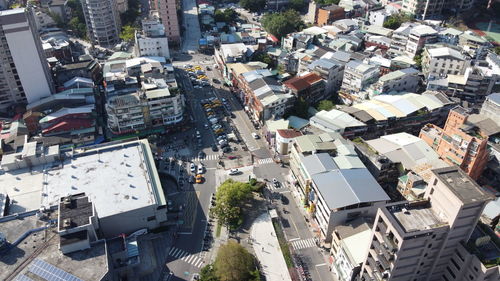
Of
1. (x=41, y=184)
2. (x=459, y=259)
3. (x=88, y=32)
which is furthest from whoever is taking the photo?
(x=88, y=32)

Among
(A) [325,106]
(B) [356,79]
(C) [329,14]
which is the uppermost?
(C) [329,14]

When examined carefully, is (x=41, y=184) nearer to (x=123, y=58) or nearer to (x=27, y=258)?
(x=27, y=258)

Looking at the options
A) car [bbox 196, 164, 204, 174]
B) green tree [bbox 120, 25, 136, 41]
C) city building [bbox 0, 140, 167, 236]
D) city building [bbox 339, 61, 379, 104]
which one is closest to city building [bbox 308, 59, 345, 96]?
city building [bbox 339, 61, 379, 104]

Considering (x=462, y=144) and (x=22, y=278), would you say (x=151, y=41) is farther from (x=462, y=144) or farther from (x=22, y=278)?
(x=462, y=144)

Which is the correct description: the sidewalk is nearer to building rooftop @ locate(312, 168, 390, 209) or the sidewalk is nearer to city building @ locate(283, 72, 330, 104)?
building rooftop @ locate(312, 168, 390, 209)

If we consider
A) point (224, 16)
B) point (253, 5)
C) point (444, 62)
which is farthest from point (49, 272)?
point (253, 5)

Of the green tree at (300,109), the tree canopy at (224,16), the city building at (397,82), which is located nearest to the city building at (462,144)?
the city building at (397,82)

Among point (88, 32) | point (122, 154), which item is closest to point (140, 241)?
point (122, 154)
